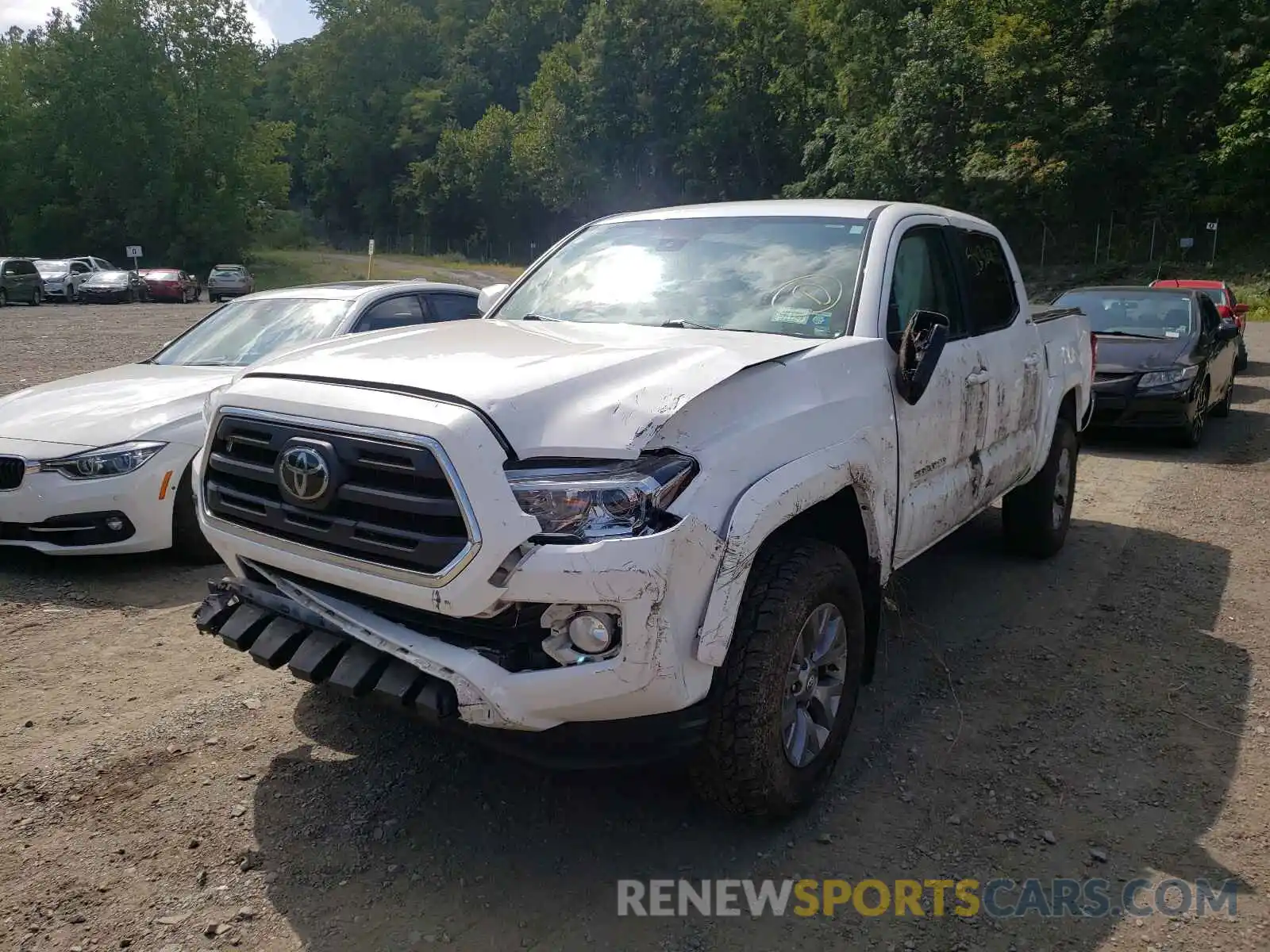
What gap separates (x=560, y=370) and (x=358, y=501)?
71 centimetres

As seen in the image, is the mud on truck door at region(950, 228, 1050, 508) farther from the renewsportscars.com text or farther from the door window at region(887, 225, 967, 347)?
the renewsportscars.com text

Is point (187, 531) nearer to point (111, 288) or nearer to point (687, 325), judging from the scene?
point (687, 325)

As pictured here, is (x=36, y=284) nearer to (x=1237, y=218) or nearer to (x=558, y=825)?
(x=558, y=825)

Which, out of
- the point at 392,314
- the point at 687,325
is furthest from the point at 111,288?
the point at 687,325

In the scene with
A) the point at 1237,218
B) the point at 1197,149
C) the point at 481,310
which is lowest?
the point at 481,310

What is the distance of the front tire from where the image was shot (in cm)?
285

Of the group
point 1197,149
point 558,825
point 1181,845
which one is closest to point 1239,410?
point 1181,845

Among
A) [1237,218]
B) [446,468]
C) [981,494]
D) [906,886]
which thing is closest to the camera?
[446,468]

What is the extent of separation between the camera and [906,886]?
294cm

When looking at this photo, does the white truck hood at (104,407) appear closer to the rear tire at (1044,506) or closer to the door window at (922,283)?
the door window at (922,283)

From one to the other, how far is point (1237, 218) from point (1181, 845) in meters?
42.3

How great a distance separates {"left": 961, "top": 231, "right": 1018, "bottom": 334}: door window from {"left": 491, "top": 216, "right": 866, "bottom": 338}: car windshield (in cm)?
100

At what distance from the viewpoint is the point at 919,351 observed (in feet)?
11.9

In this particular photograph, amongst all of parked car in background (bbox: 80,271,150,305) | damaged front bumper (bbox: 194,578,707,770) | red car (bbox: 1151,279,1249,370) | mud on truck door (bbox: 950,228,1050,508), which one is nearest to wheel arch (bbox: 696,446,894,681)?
damaged front bumper (bbox: 194,578,707,770)
